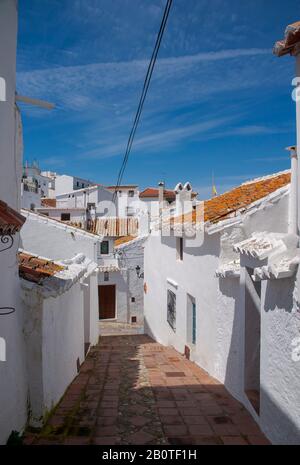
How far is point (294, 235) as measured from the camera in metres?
5.06

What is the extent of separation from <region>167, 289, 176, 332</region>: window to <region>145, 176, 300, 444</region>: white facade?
0.91ft

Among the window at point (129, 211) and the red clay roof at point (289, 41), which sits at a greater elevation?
the window at point (129, 211)

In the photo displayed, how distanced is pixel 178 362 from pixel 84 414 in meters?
4.83

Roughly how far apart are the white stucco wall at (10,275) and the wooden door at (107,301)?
18210 mm

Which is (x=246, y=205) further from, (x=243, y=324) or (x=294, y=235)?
(x=294, y=235)

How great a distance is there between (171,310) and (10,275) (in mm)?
9293

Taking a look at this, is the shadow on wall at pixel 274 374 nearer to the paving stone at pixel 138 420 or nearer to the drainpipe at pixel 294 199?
the drainpipe at pixel 294 199

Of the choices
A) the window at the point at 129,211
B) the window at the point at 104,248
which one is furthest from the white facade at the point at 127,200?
the window at the point at 104,248

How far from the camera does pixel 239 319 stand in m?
7.23

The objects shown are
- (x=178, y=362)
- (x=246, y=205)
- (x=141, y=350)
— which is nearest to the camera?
(x=246, y=205)

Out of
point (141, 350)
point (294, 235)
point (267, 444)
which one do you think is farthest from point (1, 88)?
point (141, 350)

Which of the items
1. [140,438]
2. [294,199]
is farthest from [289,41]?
[140,438]

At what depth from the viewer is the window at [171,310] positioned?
1311cm

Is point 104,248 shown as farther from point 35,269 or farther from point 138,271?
point 35,269
